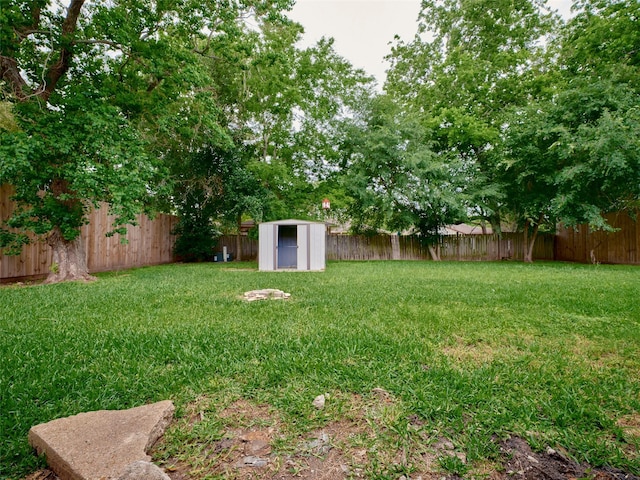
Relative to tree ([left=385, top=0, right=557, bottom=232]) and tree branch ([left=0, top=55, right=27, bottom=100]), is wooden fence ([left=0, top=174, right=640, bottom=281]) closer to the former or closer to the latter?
tree ([left=385, top=0, right=557, bottom=232])

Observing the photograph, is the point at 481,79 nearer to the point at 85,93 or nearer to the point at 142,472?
the point at 85,93

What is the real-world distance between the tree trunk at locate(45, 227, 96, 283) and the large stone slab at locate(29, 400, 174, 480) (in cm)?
619

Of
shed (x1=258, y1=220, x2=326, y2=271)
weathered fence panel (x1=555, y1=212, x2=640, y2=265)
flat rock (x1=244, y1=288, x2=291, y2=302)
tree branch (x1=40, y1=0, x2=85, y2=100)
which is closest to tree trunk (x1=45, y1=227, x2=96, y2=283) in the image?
tree branch (x1=40, y1=0, x2=85, y2=100)

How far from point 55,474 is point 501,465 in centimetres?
175

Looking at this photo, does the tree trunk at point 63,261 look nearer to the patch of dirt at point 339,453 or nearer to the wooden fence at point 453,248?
the patch of dirt at point 339,453

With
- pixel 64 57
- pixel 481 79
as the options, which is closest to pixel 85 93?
pixel 64 57

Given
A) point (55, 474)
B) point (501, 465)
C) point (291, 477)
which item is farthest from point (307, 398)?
point (55, 474)

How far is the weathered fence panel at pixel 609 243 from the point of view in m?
10.7

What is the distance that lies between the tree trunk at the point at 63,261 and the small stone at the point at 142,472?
672 cm

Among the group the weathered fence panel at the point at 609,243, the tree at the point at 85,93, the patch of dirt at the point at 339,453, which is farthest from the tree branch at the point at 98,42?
the weathered fence panel at the point at 609,243

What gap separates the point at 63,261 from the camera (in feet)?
21.5

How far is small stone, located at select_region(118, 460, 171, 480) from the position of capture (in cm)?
111

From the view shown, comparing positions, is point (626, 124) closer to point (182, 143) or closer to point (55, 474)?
point (55, 474)

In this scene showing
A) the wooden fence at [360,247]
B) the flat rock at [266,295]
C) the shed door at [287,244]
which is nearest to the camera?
the flat rock at [266,295]
